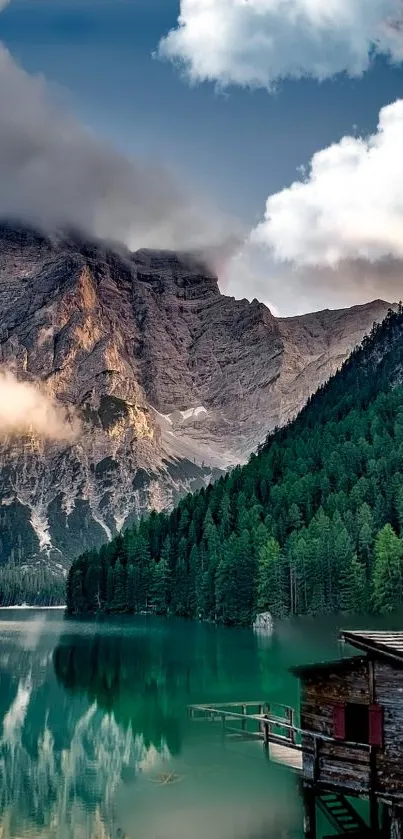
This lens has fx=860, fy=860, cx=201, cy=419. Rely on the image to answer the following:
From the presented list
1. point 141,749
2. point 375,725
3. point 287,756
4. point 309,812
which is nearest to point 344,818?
point 309,812

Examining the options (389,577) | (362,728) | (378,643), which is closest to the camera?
(378,643)

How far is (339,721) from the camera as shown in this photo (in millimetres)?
35781

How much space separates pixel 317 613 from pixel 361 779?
11957cm

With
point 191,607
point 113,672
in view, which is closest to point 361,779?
point 113,672

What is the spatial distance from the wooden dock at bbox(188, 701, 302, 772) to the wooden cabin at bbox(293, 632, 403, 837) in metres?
1.76

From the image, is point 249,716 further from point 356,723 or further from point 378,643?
point 378,643

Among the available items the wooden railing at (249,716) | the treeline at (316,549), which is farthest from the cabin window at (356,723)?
the treeline at (316,549)

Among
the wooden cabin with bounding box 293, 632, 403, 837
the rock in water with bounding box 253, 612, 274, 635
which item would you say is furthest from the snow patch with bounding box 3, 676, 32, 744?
the rock in water with bounding box 253, 612, 274, 635

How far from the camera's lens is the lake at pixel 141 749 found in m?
39.6

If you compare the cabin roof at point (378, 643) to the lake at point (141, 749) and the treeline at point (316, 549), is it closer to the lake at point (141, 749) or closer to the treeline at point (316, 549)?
the lake at point (141, 749)

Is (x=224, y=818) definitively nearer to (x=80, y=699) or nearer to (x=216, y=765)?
(x=216, y=765)

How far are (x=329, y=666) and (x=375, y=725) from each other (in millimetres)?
3395

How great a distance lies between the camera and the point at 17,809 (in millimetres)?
42406

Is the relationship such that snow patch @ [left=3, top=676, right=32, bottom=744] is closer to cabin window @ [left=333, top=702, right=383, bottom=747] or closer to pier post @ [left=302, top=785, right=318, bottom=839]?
pier post @ [left=302, top=785, right=318, bottom=839]
